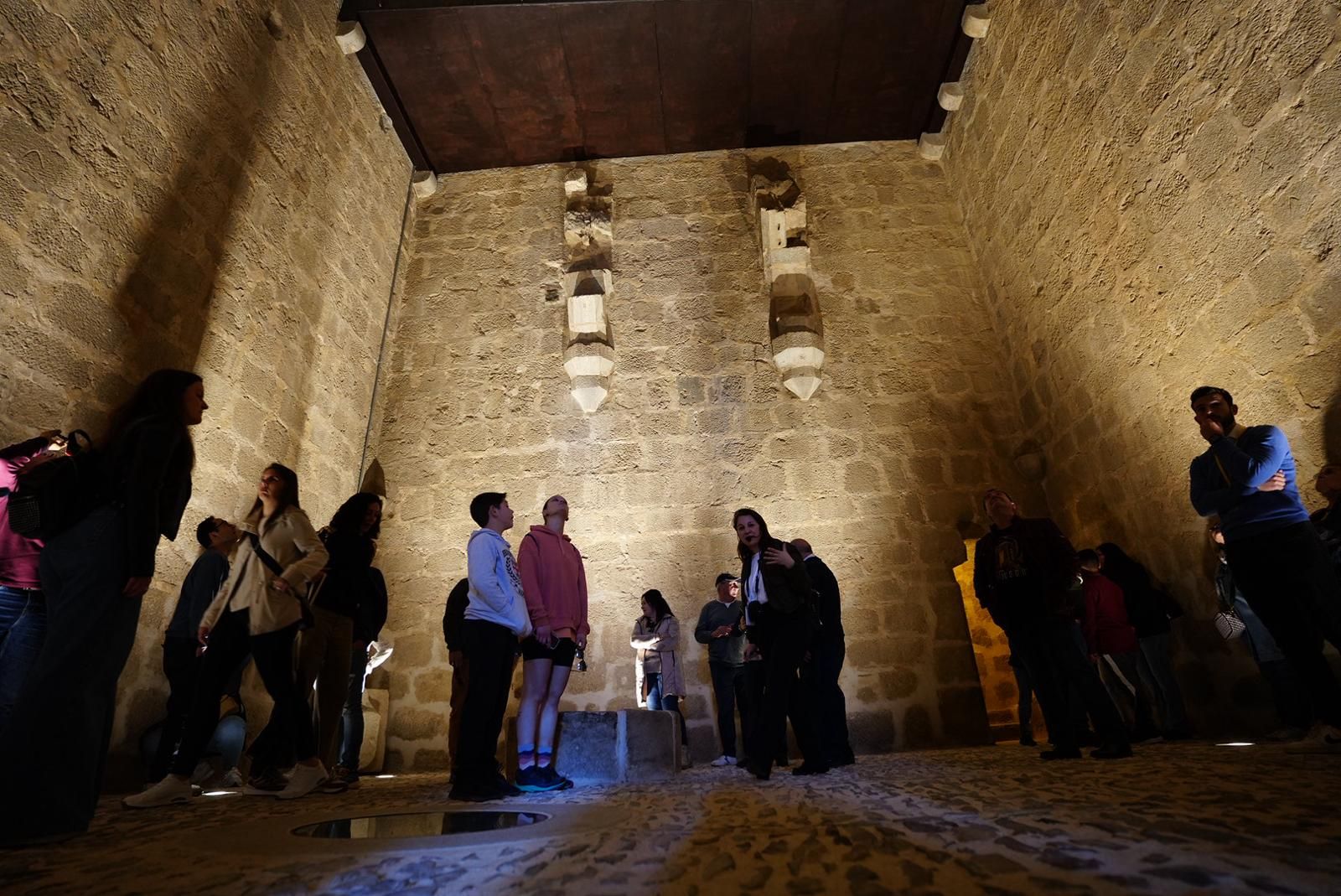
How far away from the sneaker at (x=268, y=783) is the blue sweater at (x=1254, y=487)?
3.93m

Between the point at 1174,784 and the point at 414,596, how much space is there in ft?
15.2

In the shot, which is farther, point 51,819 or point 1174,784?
point 1174,784

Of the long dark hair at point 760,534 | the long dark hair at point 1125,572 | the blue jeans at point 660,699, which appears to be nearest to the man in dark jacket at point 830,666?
the long dark hair at point 760,534

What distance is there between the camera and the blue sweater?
8.01 feet

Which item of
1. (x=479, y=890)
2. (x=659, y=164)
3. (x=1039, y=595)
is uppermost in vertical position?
(x=659, y=164)

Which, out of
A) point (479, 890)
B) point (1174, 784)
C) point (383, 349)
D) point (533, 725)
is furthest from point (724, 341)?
point (479, 890)

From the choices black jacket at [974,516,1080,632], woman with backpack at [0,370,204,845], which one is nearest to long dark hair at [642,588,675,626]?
black jacket at [974,516,1080,632]

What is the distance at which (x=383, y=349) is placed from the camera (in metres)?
5.82

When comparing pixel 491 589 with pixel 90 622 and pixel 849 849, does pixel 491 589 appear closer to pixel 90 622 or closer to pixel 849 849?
pixel 90 622

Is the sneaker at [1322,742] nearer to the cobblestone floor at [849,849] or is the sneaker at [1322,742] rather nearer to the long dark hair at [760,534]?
the cobblestone floor at [849,849]

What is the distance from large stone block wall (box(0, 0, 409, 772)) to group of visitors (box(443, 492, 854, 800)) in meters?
1.82

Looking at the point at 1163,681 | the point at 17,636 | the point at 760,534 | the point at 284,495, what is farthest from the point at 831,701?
the point at 17,636

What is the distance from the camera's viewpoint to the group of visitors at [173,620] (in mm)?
1711

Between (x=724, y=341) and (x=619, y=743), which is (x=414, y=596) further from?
(x=724, y=341)
